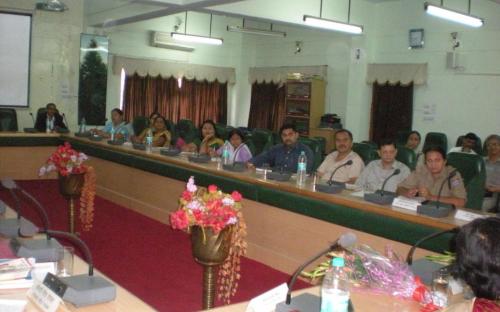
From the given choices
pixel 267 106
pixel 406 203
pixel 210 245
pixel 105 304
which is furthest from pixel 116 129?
pixel 105 304

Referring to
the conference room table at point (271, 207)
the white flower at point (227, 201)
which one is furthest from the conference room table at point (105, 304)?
the conference room table at point (271, 207)

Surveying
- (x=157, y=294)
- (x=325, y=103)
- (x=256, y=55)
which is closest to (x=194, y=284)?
(x=157, y=294)

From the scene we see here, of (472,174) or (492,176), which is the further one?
(492,176)

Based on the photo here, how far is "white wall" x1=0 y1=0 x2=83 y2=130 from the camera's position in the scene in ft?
30.9

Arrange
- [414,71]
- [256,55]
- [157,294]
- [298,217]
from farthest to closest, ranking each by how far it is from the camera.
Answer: [256,55], [414,71], [298,217], [157,294]

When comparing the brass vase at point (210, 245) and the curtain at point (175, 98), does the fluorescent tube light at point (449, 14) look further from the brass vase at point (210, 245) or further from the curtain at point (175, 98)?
the curtain at point (175, 98)

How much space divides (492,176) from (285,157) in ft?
7.80

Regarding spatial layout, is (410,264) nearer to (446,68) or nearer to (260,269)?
(260,269)

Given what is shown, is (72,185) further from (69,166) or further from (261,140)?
(261,140)

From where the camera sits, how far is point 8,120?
8914mm

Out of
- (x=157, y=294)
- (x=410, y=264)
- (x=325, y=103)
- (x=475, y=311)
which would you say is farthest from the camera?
(x=325, y=103)

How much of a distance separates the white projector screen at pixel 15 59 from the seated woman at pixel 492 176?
7.24 metres

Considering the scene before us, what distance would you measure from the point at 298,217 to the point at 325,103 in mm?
7111

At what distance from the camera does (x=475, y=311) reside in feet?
5.15
